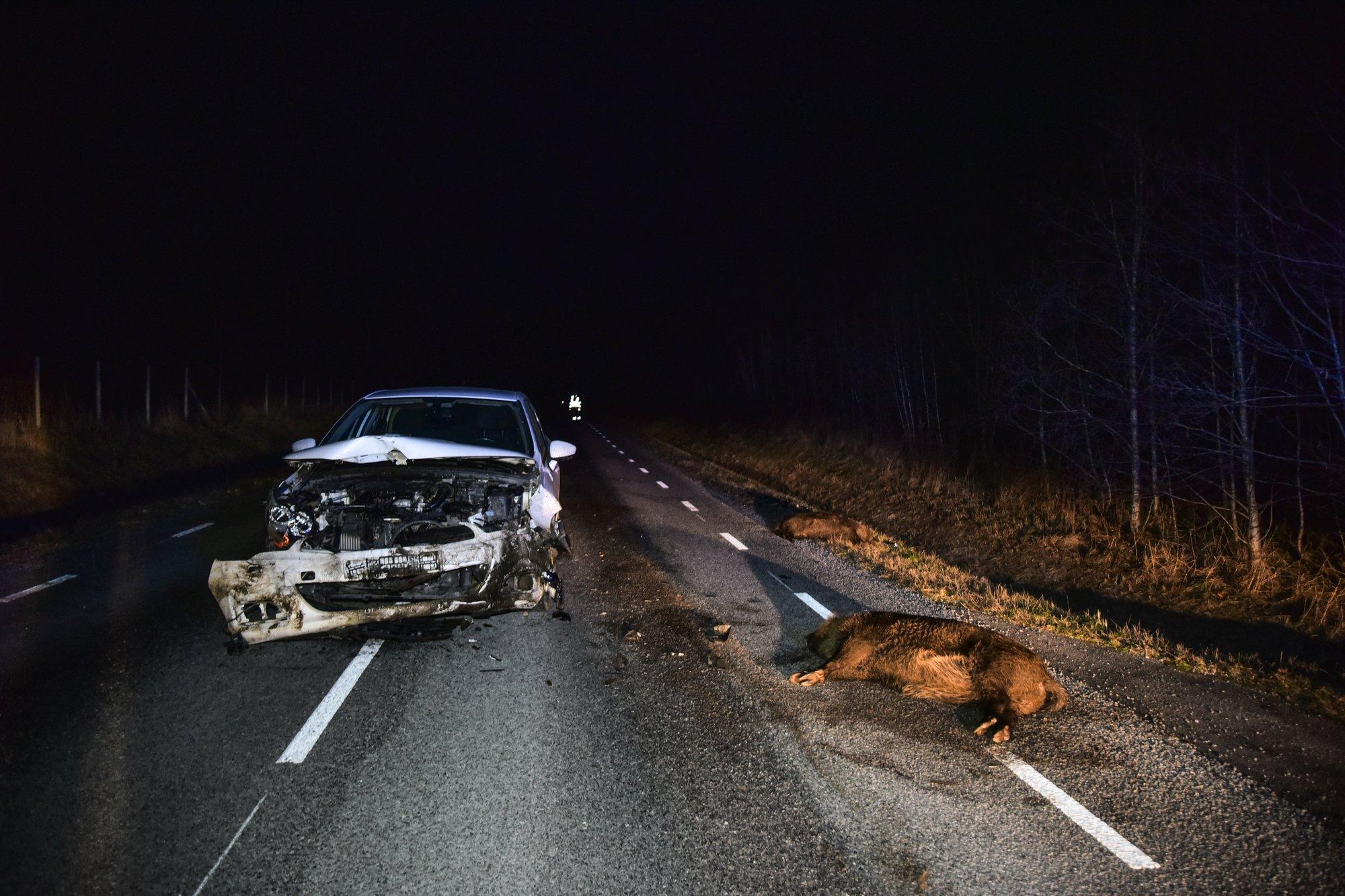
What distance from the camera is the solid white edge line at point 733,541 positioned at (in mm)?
9398

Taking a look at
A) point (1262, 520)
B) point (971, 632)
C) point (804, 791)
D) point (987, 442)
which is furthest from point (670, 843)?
point (987, 442)

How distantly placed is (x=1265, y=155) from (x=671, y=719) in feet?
26.3

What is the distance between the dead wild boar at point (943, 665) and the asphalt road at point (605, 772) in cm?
12

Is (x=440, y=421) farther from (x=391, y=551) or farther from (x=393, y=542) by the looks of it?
(x=391, y=551)

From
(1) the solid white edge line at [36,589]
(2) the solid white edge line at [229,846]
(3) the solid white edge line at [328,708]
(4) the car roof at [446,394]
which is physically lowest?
(1) the solid white edge line at [36,589]

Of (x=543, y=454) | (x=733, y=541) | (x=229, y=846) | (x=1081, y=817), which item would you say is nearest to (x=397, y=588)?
(x=229, y=846)

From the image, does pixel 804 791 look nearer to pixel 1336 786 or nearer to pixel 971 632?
pixel 971 632

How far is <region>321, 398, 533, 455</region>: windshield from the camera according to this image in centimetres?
710

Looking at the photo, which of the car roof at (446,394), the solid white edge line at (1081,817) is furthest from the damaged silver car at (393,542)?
the solid white edge line at (1081,817)

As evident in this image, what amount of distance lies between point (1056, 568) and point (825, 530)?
2.95m

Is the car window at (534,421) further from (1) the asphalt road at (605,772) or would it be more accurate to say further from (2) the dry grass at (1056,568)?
(2) the dry grass at (1056,568)

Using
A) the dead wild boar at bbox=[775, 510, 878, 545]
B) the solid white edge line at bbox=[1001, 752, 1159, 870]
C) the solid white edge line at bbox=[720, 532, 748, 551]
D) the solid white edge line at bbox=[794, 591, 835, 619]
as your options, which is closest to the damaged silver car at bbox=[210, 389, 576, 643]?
the solid white edge line at bbox=[794, 591, 835, 619]

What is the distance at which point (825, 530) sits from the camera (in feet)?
33.2

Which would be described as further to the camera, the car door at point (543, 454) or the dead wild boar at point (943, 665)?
the car door at point (543, 454)
